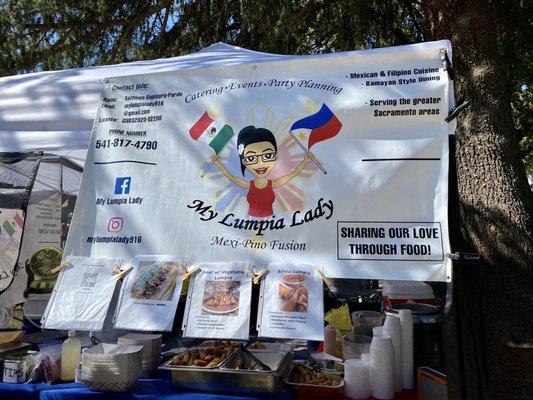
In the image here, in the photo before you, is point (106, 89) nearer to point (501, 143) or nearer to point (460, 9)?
point (501, 143)

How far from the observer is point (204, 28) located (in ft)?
22.7

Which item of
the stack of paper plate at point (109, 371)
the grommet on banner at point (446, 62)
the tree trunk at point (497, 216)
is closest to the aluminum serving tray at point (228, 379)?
the stack of paper plate at point (109, 371)

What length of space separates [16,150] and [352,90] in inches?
78.3

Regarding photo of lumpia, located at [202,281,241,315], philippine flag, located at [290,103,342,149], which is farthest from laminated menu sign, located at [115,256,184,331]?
philippine flag, located at [290,103,342,149]

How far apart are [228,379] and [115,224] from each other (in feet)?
3.03

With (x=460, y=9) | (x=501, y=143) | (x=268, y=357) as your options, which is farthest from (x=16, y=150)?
(x=460, y=9)

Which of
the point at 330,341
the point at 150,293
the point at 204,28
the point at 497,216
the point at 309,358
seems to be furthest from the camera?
the point at 204,28

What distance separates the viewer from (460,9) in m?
3.96

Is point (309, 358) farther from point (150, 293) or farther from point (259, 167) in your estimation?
point (259, 167)

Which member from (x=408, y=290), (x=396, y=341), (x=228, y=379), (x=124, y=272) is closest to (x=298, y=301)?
(x=228, y=379)

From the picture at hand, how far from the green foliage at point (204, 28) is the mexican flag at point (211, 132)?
3646 mm

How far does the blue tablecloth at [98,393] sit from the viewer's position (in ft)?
7.17

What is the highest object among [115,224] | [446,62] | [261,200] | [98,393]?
[446,62]

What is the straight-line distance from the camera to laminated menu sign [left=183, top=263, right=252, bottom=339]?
201 centimetres
